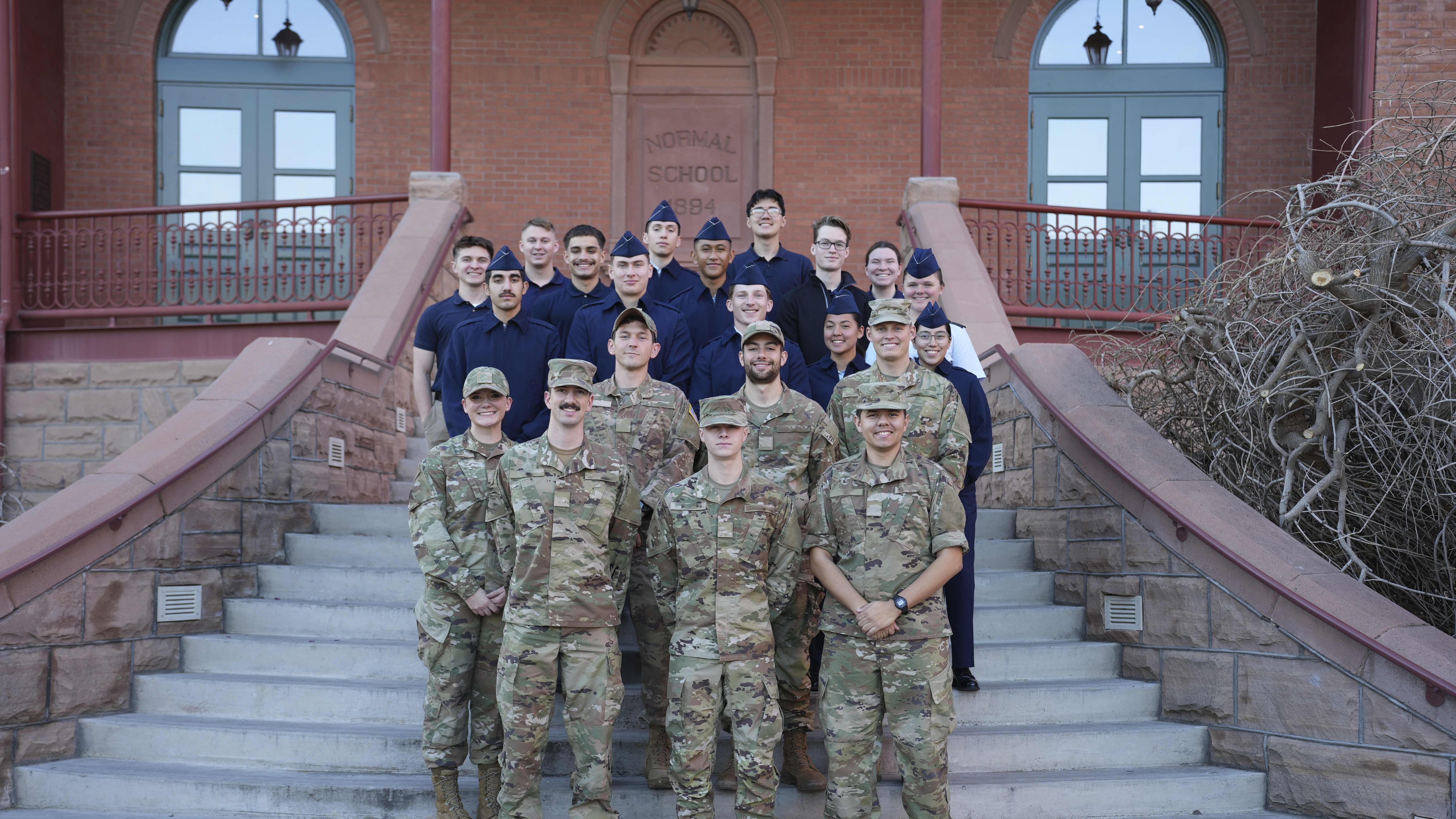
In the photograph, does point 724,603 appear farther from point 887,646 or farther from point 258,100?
point 258,100

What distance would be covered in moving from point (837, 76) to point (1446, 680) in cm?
961

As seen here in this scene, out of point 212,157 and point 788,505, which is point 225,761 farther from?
point 212,157

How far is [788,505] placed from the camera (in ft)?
14.8

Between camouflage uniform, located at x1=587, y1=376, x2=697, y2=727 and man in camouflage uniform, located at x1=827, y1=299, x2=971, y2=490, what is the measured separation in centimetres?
67

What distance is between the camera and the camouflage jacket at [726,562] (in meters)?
4.30

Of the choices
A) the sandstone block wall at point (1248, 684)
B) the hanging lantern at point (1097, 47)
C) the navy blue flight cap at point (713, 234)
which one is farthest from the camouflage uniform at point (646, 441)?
the hanging lantern at point (1097, 47)

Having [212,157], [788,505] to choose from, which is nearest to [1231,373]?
[788,505]

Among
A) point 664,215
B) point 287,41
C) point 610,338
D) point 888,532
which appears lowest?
point 888,532

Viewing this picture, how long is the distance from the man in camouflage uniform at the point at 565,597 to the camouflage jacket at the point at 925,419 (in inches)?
41.5

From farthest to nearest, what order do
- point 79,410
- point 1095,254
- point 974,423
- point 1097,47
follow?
1. point 1097,47
2. point 1095,254
3. point 79,410
4. point 974,423

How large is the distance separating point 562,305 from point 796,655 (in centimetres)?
238

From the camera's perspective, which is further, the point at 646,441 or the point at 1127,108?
the point at 1127,108

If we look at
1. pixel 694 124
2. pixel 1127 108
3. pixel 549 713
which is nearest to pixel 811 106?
pixel 694 124

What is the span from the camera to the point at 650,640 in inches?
189
